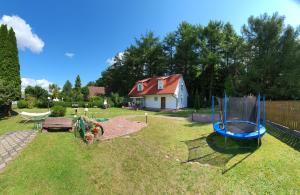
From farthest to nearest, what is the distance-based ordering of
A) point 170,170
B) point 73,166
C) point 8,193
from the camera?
point 73,166 → point 170,170 → point 8,193

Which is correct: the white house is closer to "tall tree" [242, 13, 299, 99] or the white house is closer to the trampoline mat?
"tall tree" [242, 13, 299, 99]

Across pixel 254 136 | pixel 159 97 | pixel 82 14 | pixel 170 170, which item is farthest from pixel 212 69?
pixel 170 170

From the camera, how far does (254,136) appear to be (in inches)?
261

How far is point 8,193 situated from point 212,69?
31972 mm

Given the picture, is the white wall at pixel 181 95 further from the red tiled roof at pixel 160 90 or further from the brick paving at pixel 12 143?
the brick paving at pixel 12 143

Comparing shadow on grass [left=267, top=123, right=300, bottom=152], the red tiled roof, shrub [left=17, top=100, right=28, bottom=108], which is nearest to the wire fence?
shadow on grass [left=267, top=123, right=300, bottom=152]

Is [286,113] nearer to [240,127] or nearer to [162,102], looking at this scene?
[240,127]

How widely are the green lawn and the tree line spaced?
1639 centimetres

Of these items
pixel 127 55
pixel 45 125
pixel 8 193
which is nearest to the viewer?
pixel 8 193

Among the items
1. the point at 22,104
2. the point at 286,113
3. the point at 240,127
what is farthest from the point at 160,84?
the point at 22,104

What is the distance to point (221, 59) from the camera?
3133cm

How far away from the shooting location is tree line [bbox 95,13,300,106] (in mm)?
20281

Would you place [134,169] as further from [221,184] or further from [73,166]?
[221,184]

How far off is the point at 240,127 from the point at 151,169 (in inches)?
199
